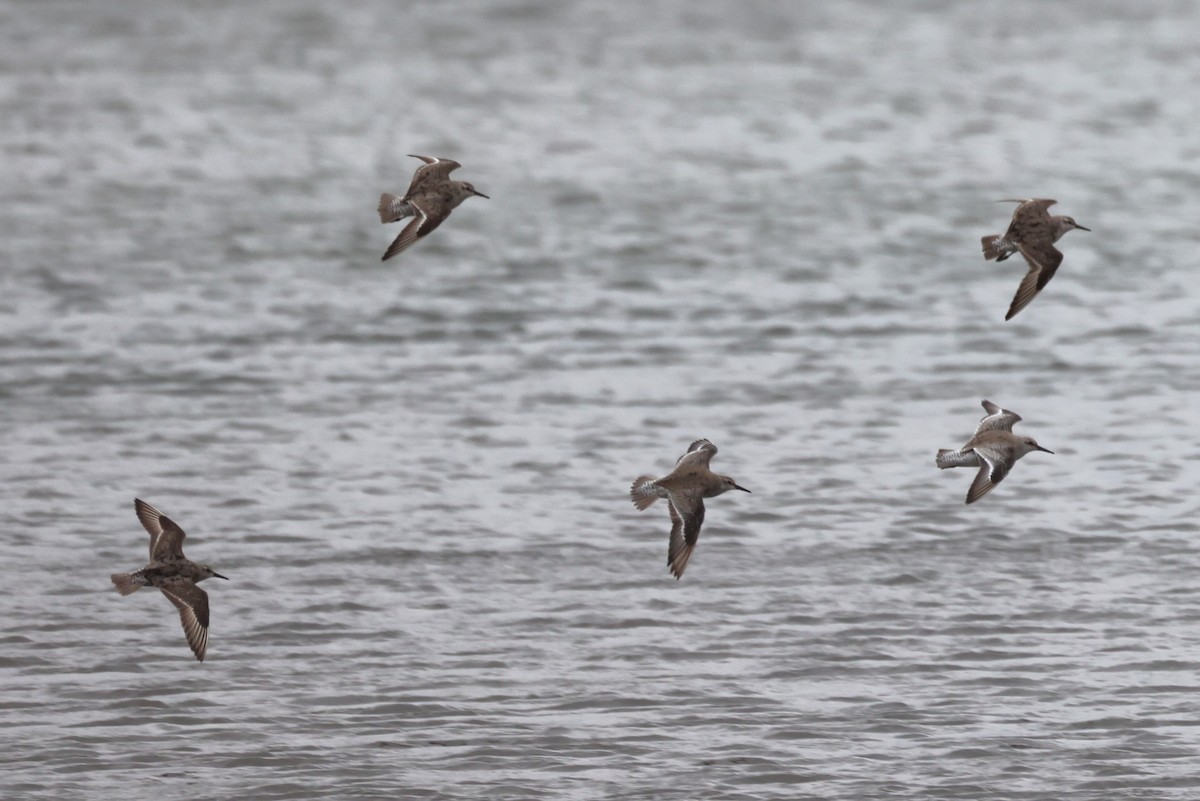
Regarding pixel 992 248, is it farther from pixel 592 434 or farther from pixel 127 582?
pixel 592 434

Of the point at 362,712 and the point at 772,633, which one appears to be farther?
the point at 772,633

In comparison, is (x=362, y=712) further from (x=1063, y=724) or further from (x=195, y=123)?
(x=195, y=123)

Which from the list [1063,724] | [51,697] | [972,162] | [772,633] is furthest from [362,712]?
[972,162]

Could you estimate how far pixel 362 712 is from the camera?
383 inches

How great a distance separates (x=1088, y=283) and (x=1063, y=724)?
30.6 ft

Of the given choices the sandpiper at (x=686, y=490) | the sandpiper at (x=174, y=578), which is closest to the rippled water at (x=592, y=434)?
the sandpiper at (x=174, y=578)

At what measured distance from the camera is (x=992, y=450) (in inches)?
395

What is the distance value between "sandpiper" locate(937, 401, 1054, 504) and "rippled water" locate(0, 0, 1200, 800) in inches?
38.3

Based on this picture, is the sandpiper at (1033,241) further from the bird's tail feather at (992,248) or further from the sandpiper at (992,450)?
the sandpiper at (992,450)

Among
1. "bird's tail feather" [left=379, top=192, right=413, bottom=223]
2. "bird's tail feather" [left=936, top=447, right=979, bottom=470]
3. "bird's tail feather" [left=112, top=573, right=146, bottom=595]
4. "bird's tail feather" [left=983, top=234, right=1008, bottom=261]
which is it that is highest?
"bird's tail feather" [left=379, top=192, right=413, bottom=223]

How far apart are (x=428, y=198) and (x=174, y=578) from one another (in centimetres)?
214

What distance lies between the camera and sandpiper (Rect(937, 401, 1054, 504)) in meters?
9.93

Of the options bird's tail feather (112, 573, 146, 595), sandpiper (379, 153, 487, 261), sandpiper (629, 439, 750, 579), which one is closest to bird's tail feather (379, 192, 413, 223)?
sandpiper (379, 153, 487, 261)

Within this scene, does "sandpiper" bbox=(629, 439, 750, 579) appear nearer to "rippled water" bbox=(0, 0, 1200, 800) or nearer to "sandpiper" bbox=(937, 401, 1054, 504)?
"rippled water" bbox=(0, 0, 1200, 800)
